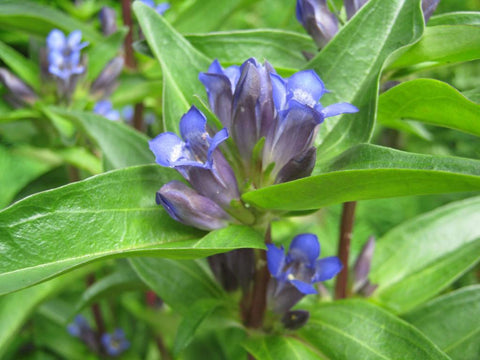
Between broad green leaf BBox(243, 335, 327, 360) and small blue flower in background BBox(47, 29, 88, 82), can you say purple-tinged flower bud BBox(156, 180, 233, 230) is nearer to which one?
broad green leaf BBox(243, 335, 327, 360)

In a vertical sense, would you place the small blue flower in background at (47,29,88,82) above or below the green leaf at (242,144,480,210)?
above

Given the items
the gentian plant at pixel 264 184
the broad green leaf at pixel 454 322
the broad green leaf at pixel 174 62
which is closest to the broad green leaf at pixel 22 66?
the gentian plant at pixel 264 184

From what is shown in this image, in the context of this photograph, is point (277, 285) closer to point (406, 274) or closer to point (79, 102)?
point (406, 274)

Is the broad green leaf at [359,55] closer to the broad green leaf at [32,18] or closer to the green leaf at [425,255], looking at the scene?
the green leaf at [425,255]

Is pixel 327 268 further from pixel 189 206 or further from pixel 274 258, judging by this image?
pixel 189 206

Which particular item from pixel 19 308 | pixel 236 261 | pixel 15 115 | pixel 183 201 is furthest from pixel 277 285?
pixel 15 115

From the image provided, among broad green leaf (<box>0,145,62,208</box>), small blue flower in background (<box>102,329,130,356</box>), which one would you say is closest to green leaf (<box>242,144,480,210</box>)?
small blue flower in background (<box>102,329,130,356</box>)
